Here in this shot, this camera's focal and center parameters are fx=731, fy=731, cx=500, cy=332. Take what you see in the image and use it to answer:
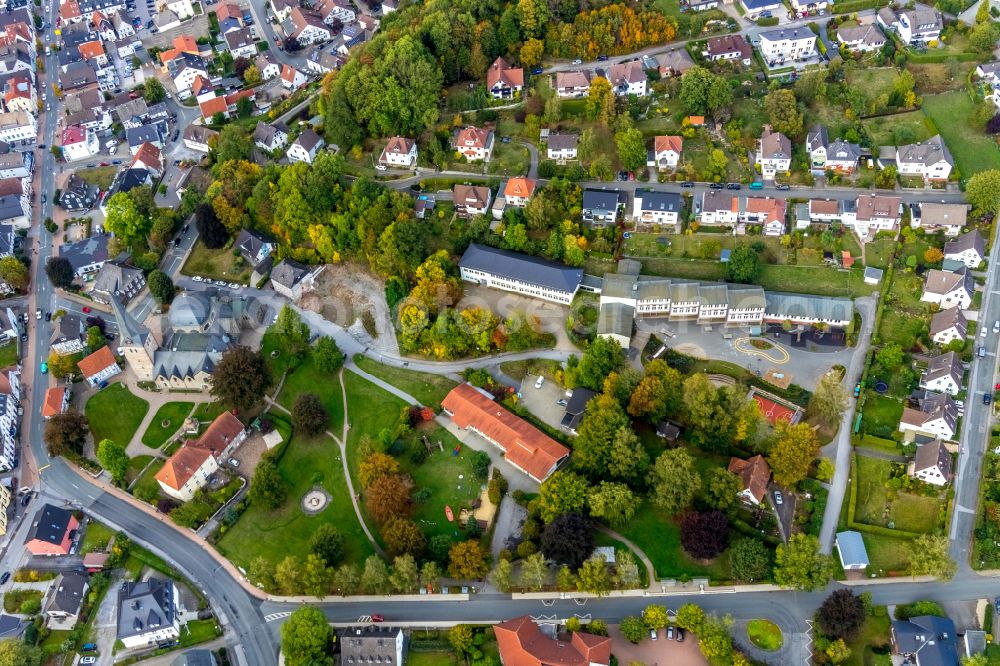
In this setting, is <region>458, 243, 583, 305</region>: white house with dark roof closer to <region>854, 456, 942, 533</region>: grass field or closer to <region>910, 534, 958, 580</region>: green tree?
<region>854, 456, 942, 533</region>: grass field

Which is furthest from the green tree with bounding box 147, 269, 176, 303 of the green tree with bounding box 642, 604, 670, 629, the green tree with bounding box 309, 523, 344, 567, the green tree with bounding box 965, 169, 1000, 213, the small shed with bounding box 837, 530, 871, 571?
the green tree with bounding box 965, 169, 1000, 213

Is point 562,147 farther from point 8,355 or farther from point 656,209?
point 8,355

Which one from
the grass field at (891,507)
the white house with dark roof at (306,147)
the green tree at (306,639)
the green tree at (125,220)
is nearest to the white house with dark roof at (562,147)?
the white house with dark roof at (306,147)

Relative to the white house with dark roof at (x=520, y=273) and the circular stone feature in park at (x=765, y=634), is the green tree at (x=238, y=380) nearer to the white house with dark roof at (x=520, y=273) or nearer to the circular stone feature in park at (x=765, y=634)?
the white house with dark roof at (x=520, y=273)

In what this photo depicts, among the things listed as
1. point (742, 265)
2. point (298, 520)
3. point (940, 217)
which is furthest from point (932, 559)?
point (298, 520)

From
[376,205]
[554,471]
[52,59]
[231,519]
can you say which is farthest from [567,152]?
[52,59]

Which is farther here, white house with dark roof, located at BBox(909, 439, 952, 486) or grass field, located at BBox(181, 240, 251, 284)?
grass field, located at BBox(181, 240, 251, 284)

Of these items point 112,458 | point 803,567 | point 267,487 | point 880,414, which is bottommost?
point 267,487
